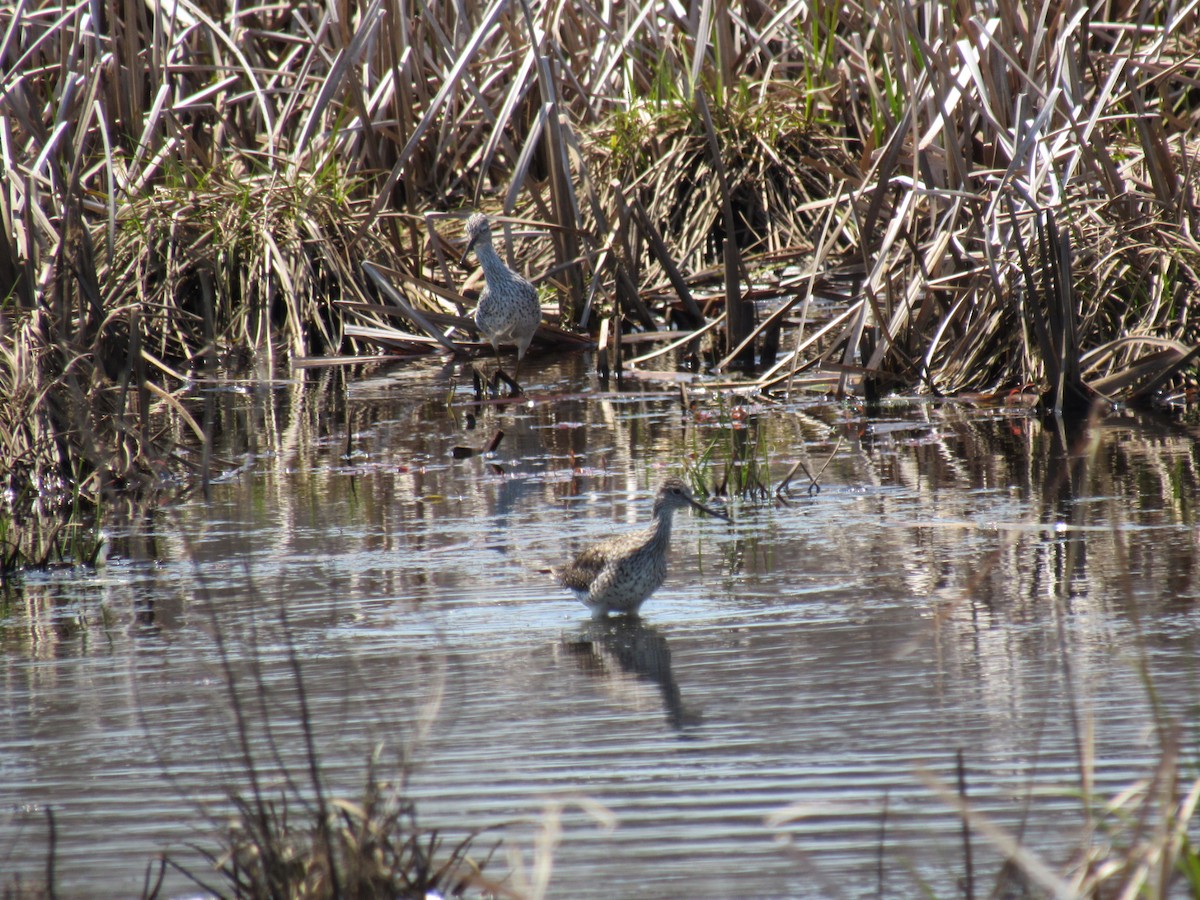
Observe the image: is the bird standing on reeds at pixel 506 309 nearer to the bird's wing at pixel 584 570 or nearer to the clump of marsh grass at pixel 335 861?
the bird's wing at pixel 584 570

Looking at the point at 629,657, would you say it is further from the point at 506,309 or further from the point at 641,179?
the point at 641,179

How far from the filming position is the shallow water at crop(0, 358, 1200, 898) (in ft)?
11.9

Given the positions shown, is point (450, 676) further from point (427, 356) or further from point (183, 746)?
point (427, 356)

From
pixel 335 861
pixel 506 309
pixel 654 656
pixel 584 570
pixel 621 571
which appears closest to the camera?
pixel 335 861

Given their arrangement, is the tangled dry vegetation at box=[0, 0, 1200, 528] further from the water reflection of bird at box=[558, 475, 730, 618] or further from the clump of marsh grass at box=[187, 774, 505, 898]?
the clump of marsh grass at box=[187, 774, 505, 898]

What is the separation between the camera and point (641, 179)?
1252 centimetres

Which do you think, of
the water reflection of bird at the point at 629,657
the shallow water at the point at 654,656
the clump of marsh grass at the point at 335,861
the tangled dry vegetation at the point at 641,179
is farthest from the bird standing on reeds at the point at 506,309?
the clump of marsh grass at the point at 335,861

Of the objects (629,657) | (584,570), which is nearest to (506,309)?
(584,570)

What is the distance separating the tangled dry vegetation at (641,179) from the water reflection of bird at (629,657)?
300cm

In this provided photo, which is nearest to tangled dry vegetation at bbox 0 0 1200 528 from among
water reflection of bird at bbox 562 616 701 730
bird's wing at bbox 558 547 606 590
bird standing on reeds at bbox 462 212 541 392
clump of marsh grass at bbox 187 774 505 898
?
bird standing on reeds at bbox 462 212 541 392

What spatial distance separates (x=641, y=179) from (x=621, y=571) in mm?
7404

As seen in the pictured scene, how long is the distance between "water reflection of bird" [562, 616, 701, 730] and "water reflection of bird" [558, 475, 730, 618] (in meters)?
0.09

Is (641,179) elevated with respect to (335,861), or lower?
elevated

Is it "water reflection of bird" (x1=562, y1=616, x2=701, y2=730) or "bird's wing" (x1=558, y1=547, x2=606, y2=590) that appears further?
"bird's wing" (x1=558, y1=547, x2=606, y2=590)
